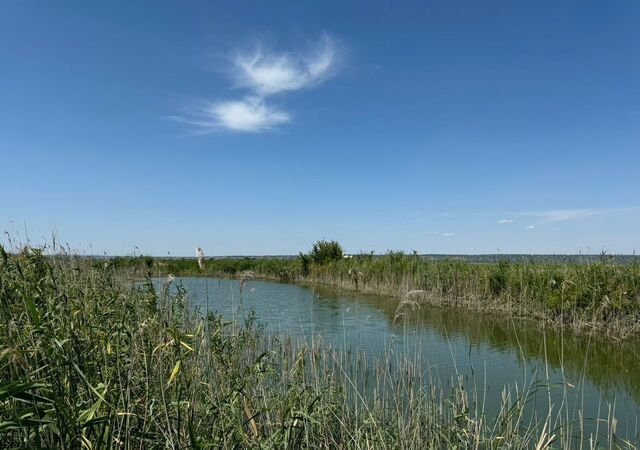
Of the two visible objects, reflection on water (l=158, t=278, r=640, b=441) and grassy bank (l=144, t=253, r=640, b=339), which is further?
grassy bank (l=144, t=253, r=640, b=339)

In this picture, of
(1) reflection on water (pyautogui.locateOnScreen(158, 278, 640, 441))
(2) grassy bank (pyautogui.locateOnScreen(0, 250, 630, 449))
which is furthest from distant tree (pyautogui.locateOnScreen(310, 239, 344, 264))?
(2) grassy bank (pyautogui.locateOnScreen(0, 250, 630, 449))

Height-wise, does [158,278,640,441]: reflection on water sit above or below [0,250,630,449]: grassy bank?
below

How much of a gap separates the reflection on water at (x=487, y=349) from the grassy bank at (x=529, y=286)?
0.56 meters

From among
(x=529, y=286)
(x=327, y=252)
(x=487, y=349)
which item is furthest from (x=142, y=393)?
(x=327, y=252)

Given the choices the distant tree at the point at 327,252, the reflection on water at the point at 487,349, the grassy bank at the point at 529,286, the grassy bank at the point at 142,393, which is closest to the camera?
the grassy bank at the point at 142,393

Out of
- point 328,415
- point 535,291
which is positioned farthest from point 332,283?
point 328,415

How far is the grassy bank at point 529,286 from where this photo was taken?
8945 mm

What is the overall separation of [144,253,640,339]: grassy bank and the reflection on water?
562 mm

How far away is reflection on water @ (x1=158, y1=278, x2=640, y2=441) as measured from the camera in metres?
5.05

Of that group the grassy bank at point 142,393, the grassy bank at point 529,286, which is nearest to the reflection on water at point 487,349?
the grassy bank at point 529,286

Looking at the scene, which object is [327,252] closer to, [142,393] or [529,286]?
[529,286]

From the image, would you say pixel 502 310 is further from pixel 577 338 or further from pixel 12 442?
pixel 12 442

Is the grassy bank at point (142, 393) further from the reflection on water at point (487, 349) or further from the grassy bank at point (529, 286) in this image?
the grassy bank at point (529, 286)

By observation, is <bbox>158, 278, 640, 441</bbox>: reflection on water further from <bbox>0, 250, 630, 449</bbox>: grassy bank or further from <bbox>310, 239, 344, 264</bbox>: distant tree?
<bbox>310, 239, 344, 264</bbox>: distant tree
